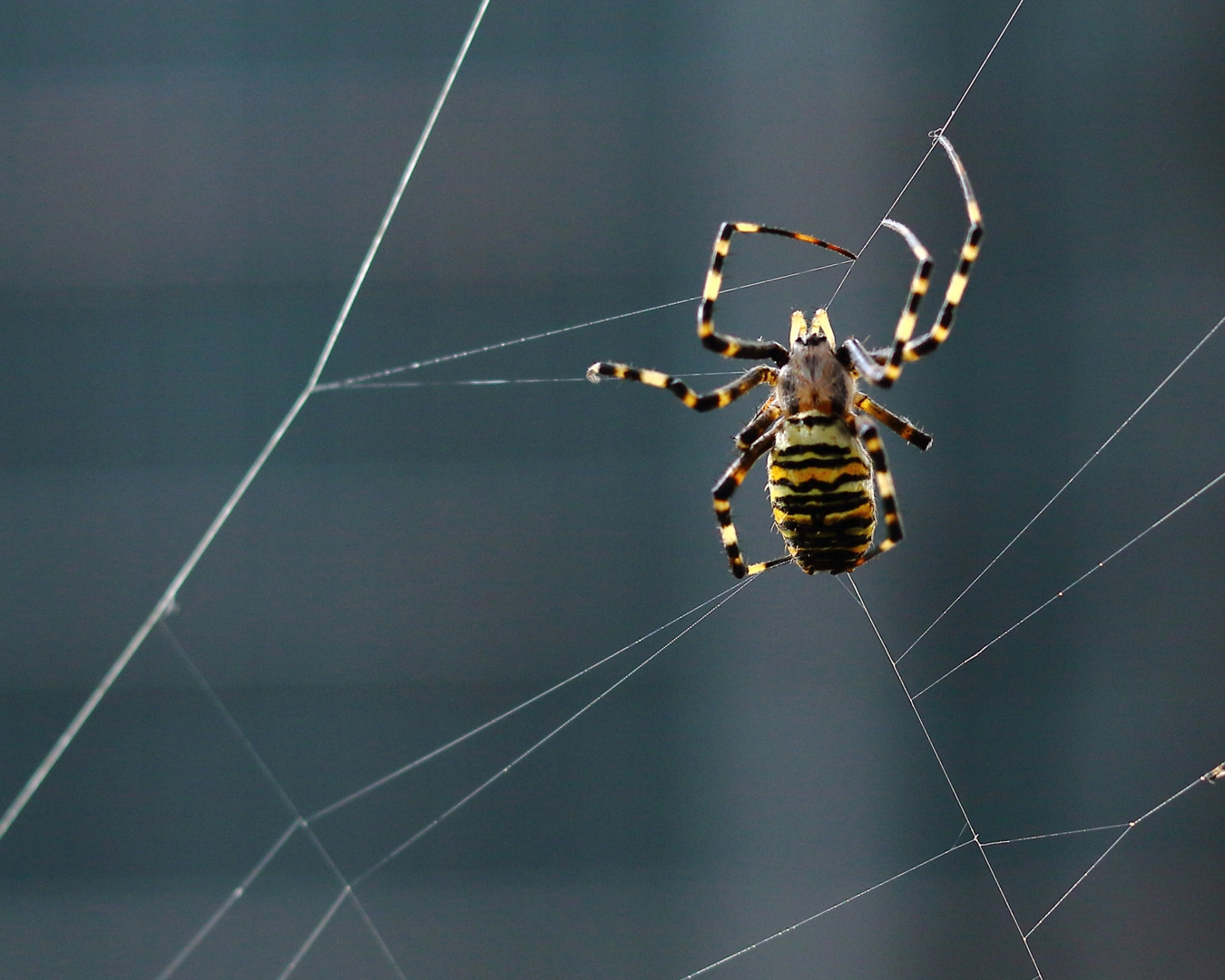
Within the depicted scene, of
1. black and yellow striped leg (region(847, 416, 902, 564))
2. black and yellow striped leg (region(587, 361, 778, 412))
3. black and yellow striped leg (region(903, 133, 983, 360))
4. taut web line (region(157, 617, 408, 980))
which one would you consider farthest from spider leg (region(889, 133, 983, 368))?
taut web line (region(157, 617, 408, 980))

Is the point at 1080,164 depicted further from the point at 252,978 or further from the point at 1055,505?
the point at 252,978

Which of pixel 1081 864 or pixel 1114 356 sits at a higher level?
pixel 1114 356

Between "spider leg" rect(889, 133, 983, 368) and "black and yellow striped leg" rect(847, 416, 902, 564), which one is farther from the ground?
"spider leg" rect(889, 133, 983, 368)

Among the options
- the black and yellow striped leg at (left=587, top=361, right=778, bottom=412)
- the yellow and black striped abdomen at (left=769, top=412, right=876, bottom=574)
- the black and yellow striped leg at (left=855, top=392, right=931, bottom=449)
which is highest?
the black and yellow striped leg at (left=587, top=361, right=778, bottom=412)

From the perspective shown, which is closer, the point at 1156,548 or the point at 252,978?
the point at 1156,548

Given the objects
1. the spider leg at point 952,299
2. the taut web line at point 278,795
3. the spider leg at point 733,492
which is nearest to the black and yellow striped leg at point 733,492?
the spider leg at point 733,492

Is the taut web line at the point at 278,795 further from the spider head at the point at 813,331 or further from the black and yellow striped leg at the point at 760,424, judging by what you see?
the spider head at the point at 813,331

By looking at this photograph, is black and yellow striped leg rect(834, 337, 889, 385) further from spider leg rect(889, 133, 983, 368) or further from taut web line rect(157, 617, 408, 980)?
taut web line rect(157, 617, 408, 980)

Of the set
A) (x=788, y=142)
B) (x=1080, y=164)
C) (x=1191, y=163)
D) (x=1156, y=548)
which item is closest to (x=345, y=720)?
(x=788, y=142)
